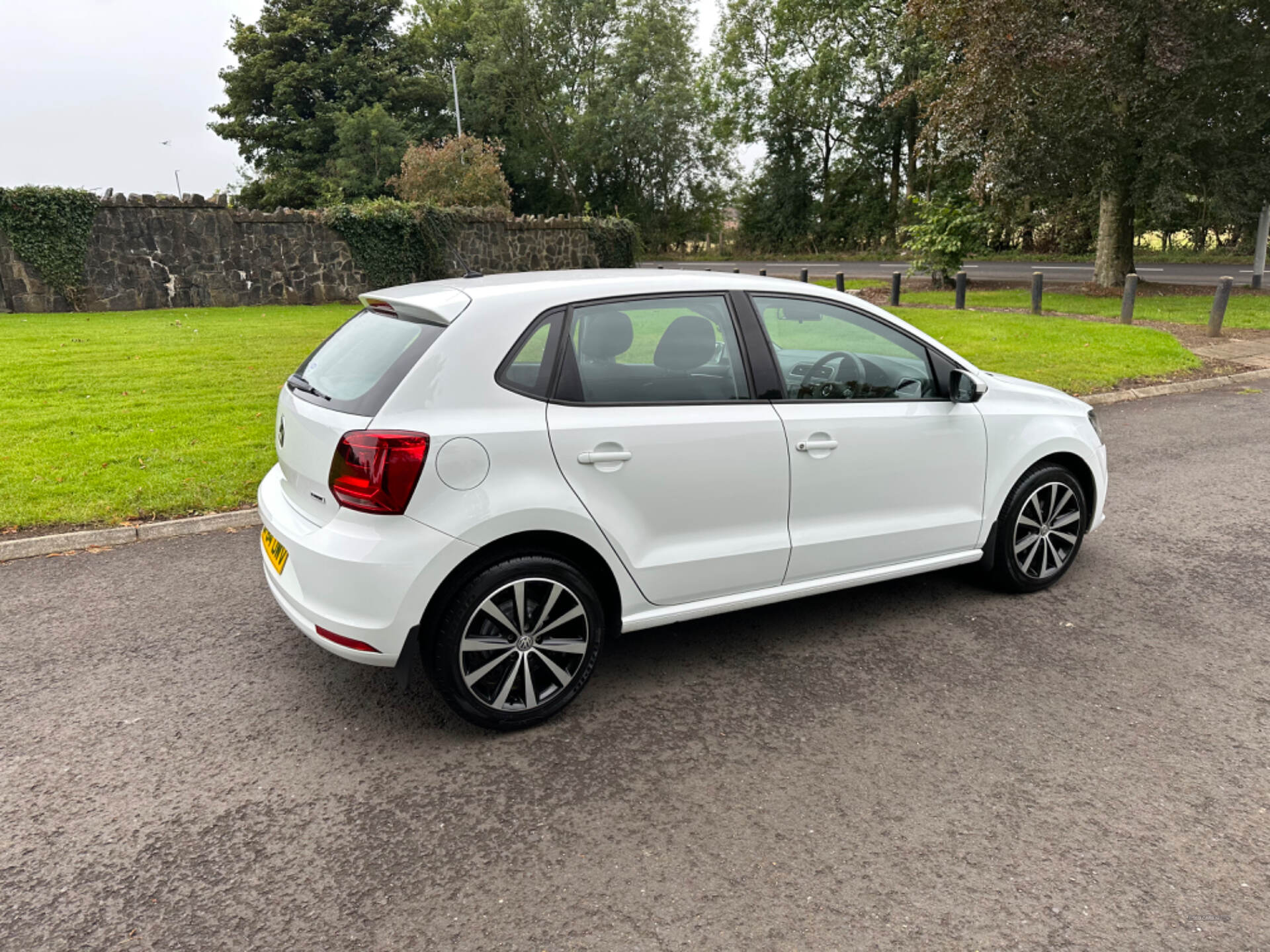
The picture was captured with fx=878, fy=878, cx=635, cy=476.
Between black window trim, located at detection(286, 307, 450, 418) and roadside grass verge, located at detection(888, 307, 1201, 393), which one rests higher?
black window trim, located at detection(286, 307, 450, 418)

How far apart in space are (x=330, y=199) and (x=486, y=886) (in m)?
38.8

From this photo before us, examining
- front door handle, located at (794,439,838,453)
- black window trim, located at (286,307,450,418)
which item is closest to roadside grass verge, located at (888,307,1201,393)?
front door handle, located at (794,439,838,453)

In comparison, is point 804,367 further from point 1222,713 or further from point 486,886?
point 486,886

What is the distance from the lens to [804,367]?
3.99 metres

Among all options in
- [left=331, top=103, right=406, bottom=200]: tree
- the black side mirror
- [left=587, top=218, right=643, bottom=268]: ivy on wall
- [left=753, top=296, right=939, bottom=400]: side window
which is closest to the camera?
[left=753, top=296, right=939, bottom=400]: side window

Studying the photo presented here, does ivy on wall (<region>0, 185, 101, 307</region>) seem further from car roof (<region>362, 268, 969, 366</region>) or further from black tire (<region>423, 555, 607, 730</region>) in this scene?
black tire (<region>423, 555, 607, 730</region>)

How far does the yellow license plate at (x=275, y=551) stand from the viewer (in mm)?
3492

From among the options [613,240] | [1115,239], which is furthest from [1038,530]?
[613,240]

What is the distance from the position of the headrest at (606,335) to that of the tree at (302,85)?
4090 cm

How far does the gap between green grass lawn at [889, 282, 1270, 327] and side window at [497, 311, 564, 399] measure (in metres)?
15.8

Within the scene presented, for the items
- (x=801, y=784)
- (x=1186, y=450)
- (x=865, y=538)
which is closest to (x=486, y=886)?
(x=801, y=784)


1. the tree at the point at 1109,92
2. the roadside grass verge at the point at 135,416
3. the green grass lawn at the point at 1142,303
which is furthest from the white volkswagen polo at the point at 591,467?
the tree at the point at 1109,92

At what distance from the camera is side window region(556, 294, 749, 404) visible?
3.45 m

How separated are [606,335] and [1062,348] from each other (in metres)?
11.1
